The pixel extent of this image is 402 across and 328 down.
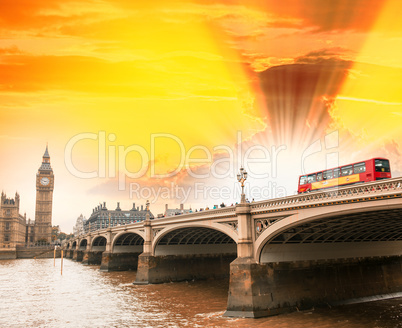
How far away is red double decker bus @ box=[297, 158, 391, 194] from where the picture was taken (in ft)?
88.9

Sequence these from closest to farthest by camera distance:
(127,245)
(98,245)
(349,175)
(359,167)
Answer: (359,167) → (349,175) → (127,245) → (98,245)

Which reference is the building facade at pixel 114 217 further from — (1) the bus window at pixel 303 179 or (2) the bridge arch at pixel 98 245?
(1) the bus window at pixel 303 179

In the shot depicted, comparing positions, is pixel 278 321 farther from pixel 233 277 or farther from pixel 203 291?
pixel 203 291

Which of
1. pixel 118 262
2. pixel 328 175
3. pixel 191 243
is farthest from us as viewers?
pixel 118 262

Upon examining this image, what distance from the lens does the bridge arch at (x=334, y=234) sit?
22.6 metres

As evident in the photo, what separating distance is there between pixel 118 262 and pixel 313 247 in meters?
44.5

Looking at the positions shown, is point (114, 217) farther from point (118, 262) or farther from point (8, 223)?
point (118, 262)

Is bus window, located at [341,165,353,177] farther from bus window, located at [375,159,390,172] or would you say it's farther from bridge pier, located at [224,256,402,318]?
bridge pier, located at [224,256,402,318]

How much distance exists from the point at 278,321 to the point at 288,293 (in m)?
3.14

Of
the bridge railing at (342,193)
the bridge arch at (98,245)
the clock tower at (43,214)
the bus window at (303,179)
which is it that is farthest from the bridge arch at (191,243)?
the clock tower at (43,214)

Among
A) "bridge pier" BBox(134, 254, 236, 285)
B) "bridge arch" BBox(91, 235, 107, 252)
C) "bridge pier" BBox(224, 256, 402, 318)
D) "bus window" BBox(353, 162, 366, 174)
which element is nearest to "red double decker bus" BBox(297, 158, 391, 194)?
"bus window" BBox(353, 162, 366, 174)

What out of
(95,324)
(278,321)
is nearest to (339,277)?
(278,321)

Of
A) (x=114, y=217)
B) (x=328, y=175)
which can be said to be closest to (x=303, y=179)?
(x=328, y=175)

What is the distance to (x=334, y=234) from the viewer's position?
29688 millimetres
